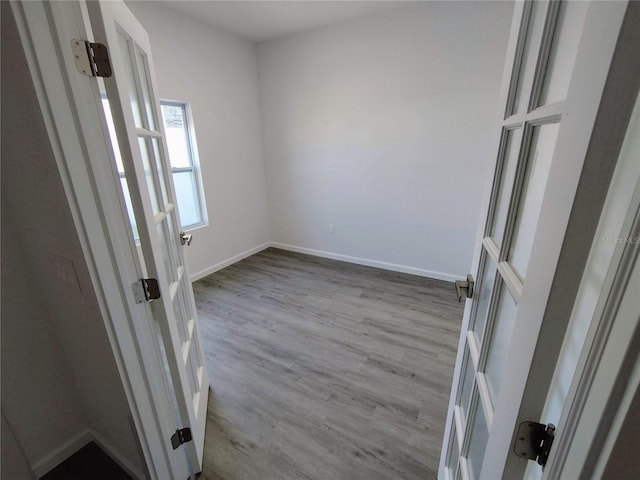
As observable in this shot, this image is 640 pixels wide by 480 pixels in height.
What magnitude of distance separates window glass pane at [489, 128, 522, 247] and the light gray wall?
4.03ft

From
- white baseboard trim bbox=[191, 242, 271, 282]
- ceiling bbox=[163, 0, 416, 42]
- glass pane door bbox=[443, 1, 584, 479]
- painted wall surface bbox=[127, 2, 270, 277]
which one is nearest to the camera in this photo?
glass pane door bbox=[443, 1, 584, 479]

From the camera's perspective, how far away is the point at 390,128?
300 cm

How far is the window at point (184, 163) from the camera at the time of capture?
2.95 metres

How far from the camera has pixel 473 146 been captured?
8.74 feet

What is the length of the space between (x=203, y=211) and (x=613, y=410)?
3525 millimetres

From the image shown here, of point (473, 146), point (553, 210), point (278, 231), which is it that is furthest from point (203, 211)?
point (553, 210)

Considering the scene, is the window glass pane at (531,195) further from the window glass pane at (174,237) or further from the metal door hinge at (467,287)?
the window glass pane at (174,237)

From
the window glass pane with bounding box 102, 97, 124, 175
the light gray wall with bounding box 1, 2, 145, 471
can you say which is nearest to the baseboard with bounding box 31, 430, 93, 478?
the light gray wall with bounding box 1, 2, 145, 471

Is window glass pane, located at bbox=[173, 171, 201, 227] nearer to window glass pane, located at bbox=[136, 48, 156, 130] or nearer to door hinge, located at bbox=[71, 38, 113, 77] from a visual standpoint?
window glass pane, located at bbox=[136, 48, 156, 130]

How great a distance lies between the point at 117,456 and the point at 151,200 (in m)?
1.27

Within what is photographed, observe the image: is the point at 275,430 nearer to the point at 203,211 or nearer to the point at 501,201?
the point at 501,201

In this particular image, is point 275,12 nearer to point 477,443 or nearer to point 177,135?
point 177,135

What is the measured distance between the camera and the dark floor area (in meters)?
1.33

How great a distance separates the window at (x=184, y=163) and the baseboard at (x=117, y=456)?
2145 mm
